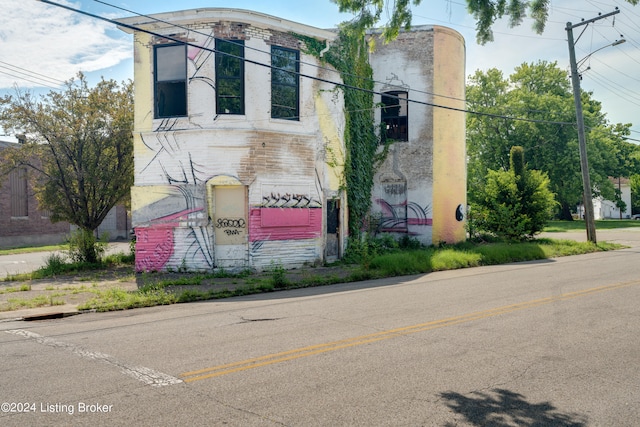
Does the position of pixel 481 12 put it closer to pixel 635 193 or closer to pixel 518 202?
pixel 518 202

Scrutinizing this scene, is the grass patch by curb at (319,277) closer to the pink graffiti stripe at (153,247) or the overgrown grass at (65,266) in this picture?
the pink graffiti stripe at (153,247)

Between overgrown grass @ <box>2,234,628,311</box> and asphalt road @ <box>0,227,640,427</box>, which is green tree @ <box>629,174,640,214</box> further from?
asphalt road @ <box>0,227,640,427</box>

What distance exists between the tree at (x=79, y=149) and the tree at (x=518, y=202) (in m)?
16.7

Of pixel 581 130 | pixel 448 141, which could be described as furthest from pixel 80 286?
pixel 581 130

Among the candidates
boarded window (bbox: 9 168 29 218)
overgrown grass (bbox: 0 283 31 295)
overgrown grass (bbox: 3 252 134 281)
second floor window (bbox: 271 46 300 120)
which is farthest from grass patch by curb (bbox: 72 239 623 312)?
boarded window (bbox: 9 168 29 218)

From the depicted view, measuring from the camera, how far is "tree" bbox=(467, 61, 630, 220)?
44781 millimetres

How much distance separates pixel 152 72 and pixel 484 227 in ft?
56.1

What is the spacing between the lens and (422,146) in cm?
2216

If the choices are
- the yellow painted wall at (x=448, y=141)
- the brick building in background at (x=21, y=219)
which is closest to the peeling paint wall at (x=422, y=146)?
the yellow painted wall at (x=448, y=141)

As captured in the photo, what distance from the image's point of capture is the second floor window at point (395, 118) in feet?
73.7

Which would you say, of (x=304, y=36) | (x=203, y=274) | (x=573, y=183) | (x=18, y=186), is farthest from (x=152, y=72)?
(x=573, y=183)

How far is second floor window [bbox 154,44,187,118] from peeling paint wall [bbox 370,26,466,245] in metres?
9.80

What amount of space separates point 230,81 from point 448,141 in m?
11.1

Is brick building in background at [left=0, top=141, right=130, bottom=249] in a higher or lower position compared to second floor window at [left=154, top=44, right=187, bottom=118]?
lower
